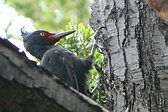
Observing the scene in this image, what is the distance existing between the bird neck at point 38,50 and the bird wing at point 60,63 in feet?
0.77

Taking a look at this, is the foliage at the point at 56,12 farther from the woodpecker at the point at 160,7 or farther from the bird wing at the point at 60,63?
the woodpecker at the point at 160,7

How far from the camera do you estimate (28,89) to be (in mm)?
1272

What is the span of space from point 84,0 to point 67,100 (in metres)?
8.96

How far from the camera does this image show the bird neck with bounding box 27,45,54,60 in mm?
3539

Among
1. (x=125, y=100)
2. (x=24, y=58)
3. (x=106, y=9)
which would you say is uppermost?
(x=106, y=9)

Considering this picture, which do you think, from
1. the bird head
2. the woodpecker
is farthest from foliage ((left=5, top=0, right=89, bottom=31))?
the woodpecker

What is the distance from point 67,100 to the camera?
133 cm

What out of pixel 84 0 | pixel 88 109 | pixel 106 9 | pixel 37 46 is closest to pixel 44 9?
pixel 84 0

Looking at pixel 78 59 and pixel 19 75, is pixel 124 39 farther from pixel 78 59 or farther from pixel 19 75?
pixel 19 75

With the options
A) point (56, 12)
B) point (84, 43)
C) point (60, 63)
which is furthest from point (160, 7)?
point (56, 12)

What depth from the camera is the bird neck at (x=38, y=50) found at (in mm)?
3539

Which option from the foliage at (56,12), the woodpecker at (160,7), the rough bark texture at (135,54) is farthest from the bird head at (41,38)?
the foliage at (56,12)

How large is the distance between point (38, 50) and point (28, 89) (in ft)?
7.61

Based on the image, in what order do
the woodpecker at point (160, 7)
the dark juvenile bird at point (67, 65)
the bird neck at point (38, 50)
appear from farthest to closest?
1. the bird neck at point (38, 50)
2. the dark juvenile bird at point (67, 65)
3. the woodpecker at point (160, 7)
